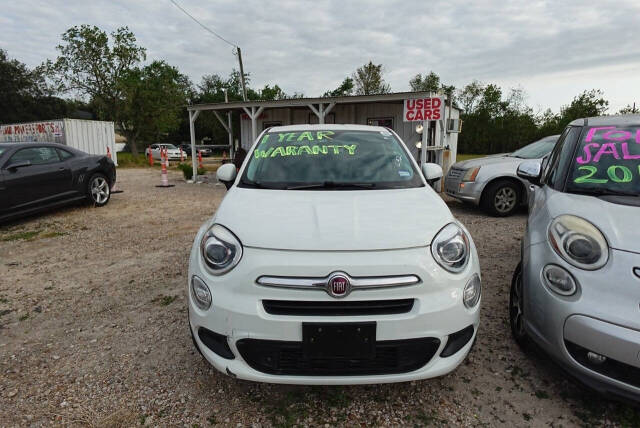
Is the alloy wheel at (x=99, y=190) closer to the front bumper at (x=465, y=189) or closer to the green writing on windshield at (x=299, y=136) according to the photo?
the green writing on windshield at (x=299, y=136)

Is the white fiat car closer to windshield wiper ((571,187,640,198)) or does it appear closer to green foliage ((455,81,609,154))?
windshield wiper ((571,187,640,198))

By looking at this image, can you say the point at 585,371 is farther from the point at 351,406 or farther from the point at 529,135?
the point at 529,135

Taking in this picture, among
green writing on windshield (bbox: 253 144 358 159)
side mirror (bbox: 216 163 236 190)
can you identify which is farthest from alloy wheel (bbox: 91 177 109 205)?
green writing on windshield (bbox: 253 144 358 159)

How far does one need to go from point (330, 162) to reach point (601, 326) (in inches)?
70.7

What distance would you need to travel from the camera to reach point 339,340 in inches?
62.7

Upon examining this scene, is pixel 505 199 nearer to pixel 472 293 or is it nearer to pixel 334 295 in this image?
pixel 472 293

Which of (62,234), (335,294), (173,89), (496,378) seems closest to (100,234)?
(62,234)

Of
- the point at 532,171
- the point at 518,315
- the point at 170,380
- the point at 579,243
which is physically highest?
the point at 532,171

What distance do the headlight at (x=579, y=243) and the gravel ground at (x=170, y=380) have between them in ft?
2.48

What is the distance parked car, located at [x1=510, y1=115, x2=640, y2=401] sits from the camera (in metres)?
1.62

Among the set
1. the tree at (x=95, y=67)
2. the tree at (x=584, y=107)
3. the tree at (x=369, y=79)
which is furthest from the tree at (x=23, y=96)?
the tree at (x=584, y=107)

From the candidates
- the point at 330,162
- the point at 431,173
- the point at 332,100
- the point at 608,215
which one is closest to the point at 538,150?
the point at 431,173

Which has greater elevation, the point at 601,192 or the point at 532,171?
the point at 532,171

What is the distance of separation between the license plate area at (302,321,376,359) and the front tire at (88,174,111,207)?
709 cm
